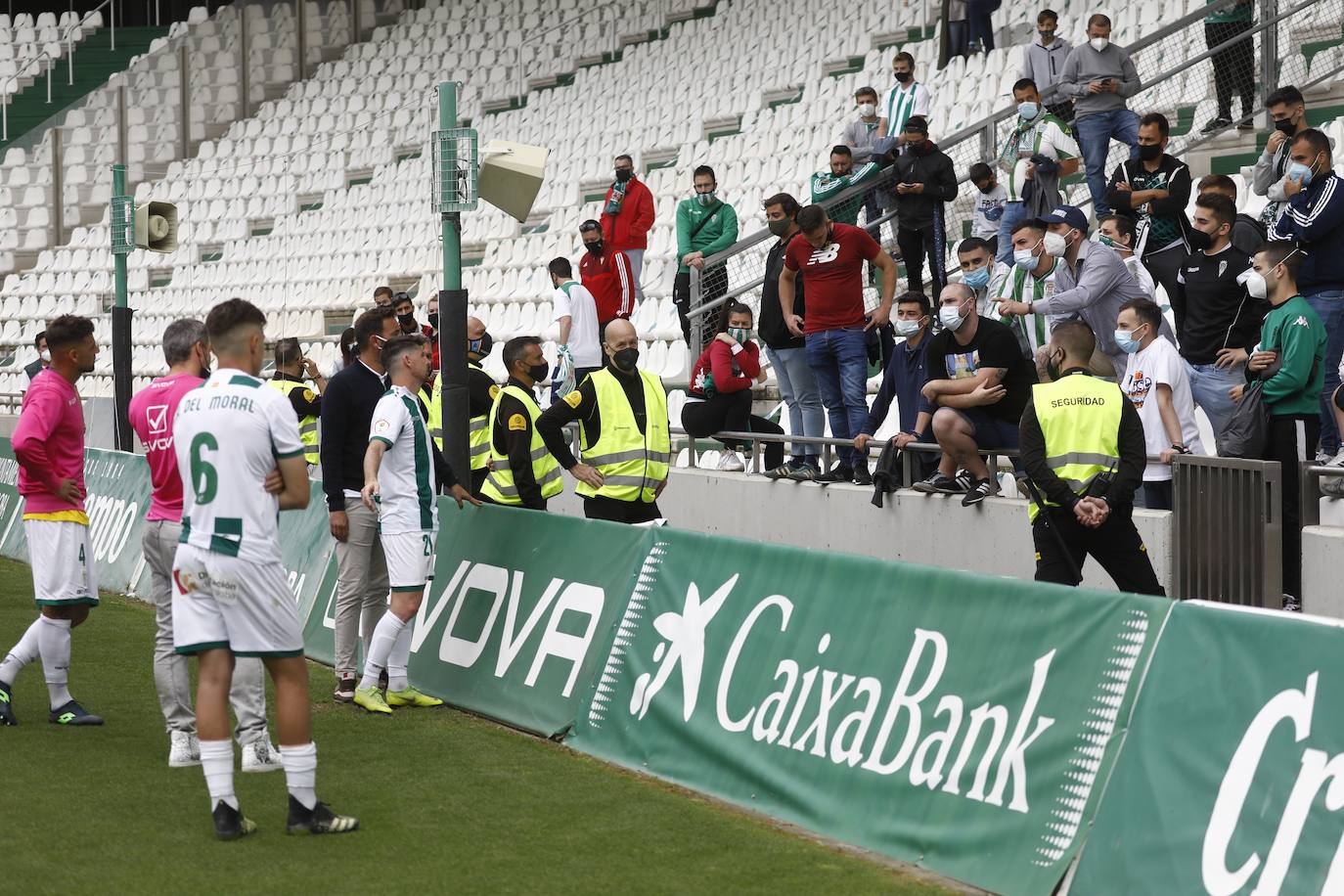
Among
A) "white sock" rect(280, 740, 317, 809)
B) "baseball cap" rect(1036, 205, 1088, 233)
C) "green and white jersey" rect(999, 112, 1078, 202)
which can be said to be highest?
"green and white jersey" rect(999, 112, 1078, 202)

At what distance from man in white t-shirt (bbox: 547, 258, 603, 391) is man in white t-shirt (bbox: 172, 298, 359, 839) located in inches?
335

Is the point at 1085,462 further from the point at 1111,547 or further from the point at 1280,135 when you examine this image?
the point at 1280,135

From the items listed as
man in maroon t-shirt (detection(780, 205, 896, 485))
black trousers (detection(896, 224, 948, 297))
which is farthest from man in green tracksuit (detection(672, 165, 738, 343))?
man in maroon t-shirt (detection(780, 205, 896, 485))

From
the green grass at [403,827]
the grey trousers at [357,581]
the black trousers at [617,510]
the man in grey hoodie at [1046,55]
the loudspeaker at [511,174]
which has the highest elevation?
the man in grey hoodie at [1046,55]

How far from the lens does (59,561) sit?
8.51 m

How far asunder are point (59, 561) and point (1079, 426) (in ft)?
16.4

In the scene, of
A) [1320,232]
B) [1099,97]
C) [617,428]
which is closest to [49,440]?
[617,428]

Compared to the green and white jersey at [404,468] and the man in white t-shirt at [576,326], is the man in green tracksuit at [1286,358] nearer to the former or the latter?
the green and white jersey at [404,468]

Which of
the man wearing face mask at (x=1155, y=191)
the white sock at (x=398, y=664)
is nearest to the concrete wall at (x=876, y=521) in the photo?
the man wearing face mask at (x=1155, y=191)

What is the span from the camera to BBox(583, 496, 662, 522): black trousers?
384 inches

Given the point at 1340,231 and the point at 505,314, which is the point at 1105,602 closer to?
the point at 1340,231

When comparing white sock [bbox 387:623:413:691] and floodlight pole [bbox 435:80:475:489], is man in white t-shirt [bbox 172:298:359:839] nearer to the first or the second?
white sock [bbox 387:623:413:691]

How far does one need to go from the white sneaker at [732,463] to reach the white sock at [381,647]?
14.8 feet

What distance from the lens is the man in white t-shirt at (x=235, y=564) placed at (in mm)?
6230
